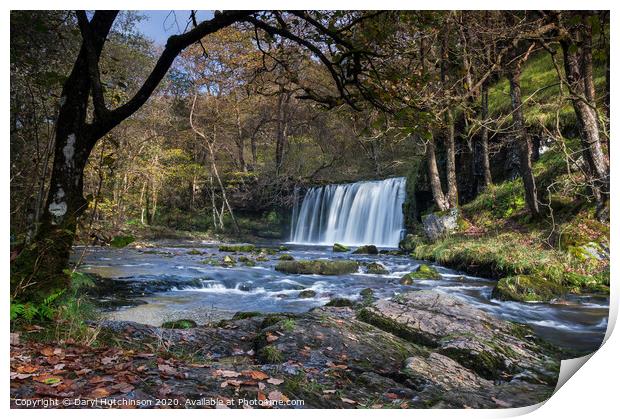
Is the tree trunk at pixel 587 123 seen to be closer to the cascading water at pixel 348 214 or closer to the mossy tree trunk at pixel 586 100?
the mossy tree trunk at pixel 586 100

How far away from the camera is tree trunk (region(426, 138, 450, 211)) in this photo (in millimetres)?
6980

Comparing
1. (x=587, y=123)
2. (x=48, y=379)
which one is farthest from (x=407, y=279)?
(x=48, y=379)

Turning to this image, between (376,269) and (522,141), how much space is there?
2.70m

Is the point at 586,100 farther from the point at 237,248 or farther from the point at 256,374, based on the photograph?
the point at 237,248

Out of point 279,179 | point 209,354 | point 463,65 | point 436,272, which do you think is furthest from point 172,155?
point 436,272

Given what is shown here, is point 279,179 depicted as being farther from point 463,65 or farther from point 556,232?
point 556,232

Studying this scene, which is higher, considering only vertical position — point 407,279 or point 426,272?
point 426,272

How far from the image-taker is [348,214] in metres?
5.37

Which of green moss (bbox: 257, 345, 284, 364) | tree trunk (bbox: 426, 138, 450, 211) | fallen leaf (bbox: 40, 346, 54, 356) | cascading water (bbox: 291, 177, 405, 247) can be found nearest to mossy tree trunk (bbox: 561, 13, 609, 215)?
cascading water (bbox: 291, 177, 405, 247)

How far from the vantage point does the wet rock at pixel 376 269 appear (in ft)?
19.8

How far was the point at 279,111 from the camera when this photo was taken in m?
3.73

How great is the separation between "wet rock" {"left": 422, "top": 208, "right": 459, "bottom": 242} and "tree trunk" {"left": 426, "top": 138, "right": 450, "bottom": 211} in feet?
0.76

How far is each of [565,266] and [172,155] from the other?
4.05m

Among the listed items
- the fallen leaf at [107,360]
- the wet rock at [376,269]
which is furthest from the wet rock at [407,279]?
the fallen leaf at [107,360]
